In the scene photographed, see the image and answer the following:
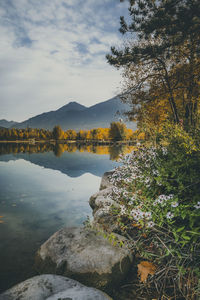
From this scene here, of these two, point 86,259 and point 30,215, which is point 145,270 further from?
point 30,215

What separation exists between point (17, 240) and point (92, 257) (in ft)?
10.5

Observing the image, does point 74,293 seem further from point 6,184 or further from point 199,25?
point 6,184

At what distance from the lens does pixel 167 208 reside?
2535 millimetres

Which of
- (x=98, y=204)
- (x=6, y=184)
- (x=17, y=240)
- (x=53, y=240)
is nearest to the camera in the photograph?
(x=53, y=240)

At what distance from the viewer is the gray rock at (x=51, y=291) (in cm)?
233

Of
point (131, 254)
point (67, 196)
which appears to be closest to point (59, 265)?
point (131, 254)

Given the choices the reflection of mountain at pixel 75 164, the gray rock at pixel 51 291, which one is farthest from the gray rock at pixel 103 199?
the reflection of mountain at pixel 75 164

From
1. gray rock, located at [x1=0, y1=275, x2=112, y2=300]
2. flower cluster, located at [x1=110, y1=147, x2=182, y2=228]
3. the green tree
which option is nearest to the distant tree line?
the green tree

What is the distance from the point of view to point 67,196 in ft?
33.7

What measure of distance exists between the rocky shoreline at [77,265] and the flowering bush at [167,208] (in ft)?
1.56

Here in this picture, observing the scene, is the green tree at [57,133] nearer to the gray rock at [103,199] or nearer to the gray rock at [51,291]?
the gray rock at [103,199]

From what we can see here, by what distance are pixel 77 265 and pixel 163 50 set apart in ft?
33.4

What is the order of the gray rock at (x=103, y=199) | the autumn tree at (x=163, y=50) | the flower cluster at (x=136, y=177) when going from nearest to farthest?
1. the flower cluster at (x=136, y=177)
2. the gray rock at (x=103, y=199)
3. the autumn tree at (x=163, y=50)

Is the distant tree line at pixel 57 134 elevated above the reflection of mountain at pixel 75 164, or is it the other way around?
the distant tree line at pixel 57 134
